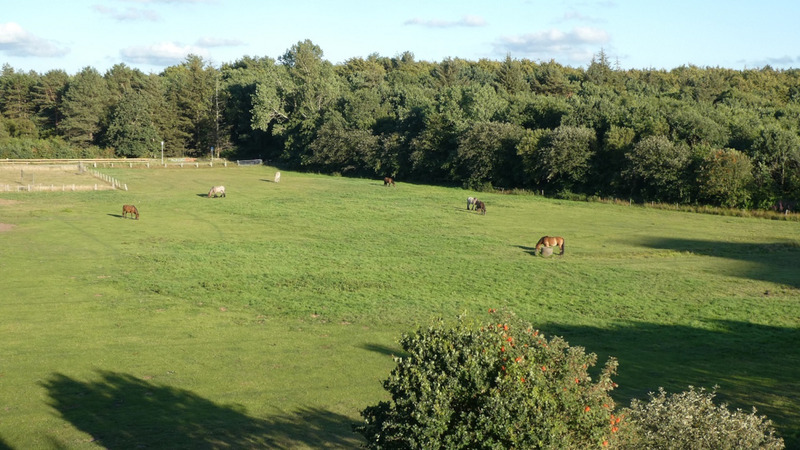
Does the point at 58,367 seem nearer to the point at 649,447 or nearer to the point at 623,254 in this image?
the point at 649,447

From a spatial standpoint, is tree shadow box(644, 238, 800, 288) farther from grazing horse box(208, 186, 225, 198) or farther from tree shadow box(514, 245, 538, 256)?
grazing horse box(208, 186, 225, 198)

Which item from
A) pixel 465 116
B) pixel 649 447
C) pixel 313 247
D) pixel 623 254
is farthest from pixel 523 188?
pixel 649 447

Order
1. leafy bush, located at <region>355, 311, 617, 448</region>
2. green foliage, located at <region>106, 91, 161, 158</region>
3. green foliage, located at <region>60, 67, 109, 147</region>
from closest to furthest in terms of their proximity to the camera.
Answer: leafy bush, located at <region>355, 311, 617, 448</region> → green foliage, located at <region>106, 91, 161, 158</region> → green foliage, located at <region>60, 67, 109, 147</region>

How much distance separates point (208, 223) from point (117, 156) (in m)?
70.4

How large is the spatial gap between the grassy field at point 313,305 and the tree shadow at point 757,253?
0.62 feet

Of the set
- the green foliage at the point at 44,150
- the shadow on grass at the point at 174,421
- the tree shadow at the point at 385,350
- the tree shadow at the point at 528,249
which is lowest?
the shadow on grass at the point at 174,421

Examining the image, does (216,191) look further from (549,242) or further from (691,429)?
(691,429)

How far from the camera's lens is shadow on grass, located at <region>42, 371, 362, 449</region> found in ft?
48.5

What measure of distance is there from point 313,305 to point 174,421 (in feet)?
39.7

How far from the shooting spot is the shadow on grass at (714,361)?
699 inches

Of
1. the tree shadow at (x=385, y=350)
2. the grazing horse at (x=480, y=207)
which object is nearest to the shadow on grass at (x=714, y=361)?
the tree shadow at (x=385, y=350)

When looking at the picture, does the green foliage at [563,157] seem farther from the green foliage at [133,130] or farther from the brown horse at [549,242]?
the green foliage at [133,130]

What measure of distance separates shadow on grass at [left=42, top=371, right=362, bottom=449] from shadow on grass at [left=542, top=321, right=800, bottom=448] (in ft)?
25.0

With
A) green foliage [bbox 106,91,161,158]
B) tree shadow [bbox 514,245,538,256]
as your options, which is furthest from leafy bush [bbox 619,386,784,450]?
green foliage [bbox 106,91,161,158]
